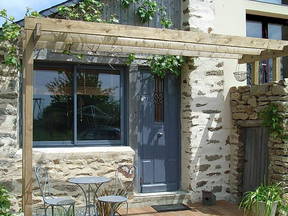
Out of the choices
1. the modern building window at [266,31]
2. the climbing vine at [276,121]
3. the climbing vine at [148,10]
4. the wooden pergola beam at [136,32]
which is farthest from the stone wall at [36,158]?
the modern building window at [266,31]

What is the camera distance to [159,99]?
6.41m

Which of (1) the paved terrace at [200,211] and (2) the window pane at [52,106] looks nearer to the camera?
(1) the paved terrace at [200,211]

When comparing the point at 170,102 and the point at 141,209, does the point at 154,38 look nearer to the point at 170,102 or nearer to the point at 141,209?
the point at 170,102

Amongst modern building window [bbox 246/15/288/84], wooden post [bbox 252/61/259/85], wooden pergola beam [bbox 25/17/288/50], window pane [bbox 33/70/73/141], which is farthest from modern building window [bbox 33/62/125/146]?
modern building window [bbox 246/15/288/84]

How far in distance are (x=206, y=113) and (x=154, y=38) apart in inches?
92.9

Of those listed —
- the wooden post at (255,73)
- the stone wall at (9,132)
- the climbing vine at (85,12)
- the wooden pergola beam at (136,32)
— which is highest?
the climbing vine at (85,12)

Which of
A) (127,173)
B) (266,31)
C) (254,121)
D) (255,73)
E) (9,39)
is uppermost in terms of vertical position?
(266,31)

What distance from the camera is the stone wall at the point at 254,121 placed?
5418 millimetres

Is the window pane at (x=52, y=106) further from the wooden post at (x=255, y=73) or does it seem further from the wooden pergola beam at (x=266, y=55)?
the wooden post at (x=255, y=73)

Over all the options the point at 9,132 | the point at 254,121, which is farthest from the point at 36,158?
the point at 254,121

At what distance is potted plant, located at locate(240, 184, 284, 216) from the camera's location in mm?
4945

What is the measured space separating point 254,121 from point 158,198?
6.93 ft

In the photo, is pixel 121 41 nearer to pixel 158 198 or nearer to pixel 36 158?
pixel 36 158

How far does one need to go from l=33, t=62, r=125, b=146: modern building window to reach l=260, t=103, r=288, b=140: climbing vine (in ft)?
7.94
